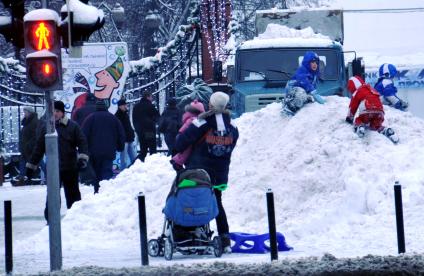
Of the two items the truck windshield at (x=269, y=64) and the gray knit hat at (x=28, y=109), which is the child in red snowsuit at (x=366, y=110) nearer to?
the truck windshield at (x=269, y=64)

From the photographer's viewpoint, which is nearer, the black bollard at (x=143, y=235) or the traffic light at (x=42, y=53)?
the traffic light at (x=42, y=53)

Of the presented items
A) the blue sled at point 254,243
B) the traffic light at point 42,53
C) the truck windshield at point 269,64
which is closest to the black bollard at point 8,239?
the traffic light at point 42,53

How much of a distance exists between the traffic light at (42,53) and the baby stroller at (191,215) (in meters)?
2.24

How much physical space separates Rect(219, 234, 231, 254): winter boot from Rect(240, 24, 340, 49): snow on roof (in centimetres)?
825

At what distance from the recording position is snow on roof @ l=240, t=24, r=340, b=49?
22.3m

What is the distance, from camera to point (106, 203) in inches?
697

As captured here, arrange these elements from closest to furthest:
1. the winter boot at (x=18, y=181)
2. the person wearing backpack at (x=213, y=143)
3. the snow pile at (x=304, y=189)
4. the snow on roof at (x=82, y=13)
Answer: the snow on roof at (x=82, y=13) < the person wearing backpack at (x=213, y=143) < the snow pile at (x=304, y=189) < the winter boot at (x=18, y=181)

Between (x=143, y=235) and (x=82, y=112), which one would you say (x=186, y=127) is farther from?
(x=82, y=112)

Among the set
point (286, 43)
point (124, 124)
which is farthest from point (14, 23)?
point (124, 124)

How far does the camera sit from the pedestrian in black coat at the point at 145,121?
28219 mm

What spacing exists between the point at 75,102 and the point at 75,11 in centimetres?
1392

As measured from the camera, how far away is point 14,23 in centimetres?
1263

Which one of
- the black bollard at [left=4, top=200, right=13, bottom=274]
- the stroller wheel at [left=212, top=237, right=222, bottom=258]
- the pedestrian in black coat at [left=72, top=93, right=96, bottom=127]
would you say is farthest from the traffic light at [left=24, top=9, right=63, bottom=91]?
the pedestrian in black coat at [left=72, top=93, right=96, bottom=127]

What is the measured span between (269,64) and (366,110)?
16.5ft
